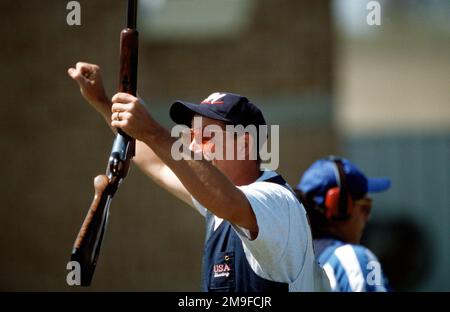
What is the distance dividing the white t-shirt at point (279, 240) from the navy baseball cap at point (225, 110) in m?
0.30

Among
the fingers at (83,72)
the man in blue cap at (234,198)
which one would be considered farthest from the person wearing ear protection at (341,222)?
the fingers at (83,72)

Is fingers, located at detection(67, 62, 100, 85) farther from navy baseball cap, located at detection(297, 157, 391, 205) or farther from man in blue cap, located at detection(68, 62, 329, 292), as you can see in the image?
navy baseball cap, located at detection(297, 157, 391, 205)

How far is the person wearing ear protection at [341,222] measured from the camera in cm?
500

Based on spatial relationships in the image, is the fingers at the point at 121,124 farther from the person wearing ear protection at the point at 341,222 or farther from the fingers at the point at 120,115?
the person wearing ear protection at the point at 341,222

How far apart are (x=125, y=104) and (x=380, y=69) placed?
34114 millimetres

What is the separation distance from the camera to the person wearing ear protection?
5000mm

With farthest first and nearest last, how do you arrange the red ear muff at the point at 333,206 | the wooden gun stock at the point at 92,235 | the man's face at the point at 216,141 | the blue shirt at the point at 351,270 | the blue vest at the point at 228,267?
the red ear muff at the point at 333,206 → the blue shirt at the point at 351,270 → the man's face at the point at 216,141 → the blue vest at the point at 228,267 → the wooden gun stock at the point at 92,235

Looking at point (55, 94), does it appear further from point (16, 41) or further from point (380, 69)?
point (380, 69)

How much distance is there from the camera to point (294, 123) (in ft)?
33.9

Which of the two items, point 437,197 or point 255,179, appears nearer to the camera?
point 255,179
